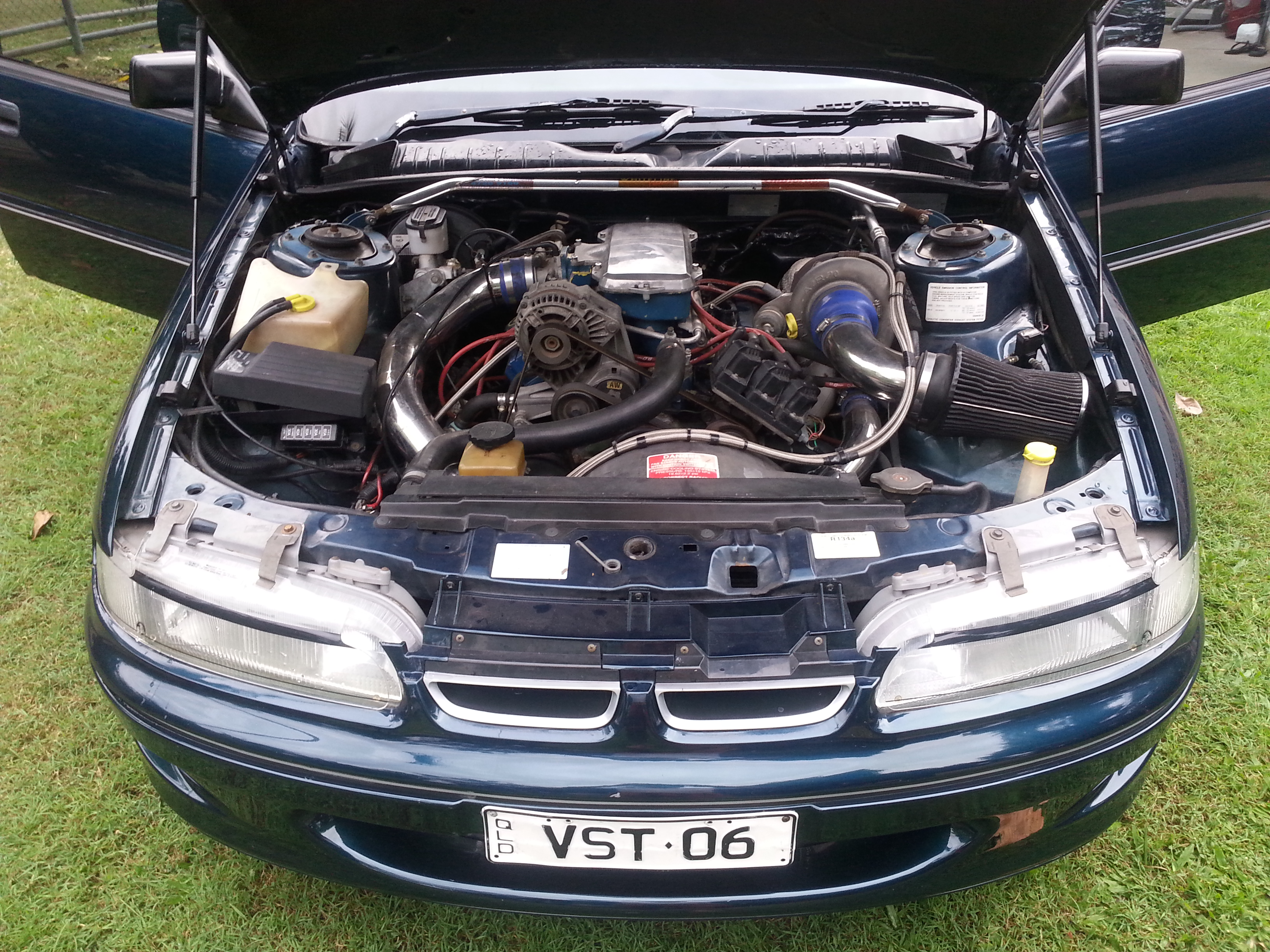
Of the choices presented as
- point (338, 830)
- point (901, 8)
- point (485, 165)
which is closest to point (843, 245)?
point (901, 8)

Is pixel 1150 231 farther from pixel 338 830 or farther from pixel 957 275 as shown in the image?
pixel 338 830

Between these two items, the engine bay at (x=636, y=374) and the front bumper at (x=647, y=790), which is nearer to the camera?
the front bumper at (x=647, y=790)

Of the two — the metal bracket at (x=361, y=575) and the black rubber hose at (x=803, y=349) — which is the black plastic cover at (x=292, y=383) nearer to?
the metal bracket at (x=361, y=575)

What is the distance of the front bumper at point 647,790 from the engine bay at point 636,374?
334 mm

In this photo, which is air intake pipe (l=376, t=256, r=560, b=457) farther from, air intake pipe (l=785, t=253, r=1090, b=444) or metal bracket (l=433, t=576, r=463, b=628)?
air intake pipe (l=785, t=253, r=1090, b=444)

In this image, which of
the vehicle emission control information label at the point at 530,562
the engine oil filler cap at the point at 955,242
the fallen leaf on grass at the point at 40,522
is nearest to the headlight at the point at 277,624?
the vehicle emission control information label at the point at 530,562

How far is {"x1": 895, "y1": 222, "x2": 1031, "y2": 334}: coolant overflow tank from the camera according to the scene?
1.94 m

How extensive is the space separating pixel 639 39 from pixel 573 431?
1014 mm

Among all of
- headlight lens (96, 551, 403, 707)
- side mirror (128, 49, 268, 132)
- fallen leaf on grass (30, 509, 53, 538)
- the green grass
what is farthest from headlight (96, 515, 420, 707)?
fallen leaf on grass (30, 509, 53, 538)

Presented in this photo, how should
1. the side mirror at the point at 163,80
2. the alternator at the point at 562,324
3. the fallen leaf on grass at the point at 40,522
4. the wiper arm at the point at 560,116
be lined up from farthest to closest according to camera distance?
the fallen leaf on grass at the point at 40,522 → the wiper arm at the point at 560,116 → the side mirror at the point at 163,80 → the alternator at the point at 562,324

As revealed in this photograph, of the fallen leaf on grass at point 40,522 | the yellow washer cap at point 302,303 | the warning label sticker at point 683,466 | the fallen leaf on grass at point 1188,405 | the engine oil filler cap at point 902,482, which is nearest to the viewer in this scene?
the engine oil filler cap at point 902,482

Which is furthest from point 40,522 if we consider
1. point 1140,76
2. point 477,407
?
point 1140,76

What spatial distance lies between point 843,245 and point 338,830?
5.75 feet

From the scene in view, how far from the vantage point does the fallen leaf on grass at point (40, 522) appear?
264cm
